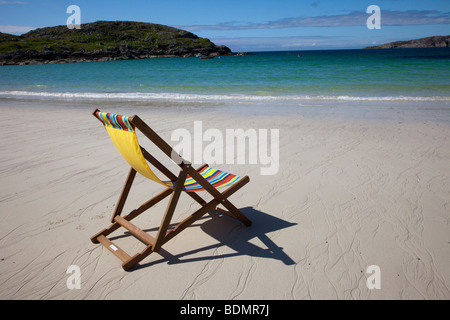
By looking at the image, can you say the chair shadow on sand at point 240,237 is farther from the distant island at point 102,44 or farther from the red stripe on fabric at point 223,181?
the distant island at point 102,44

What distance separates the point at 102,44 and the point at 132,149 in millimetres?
89578

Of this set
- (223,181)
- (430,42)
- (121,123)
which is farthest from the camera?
(430,42)

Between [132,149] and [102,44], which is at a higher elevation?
[102,44]

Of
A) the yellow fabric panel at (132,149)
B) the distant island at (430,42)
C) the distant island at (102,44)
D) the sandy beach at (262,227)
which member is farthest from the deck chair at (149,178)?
the distant island at (430,42)

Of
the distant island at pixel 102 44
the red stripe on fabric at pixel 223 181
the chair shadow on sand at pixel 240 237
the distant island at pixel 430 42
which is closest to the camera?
the chair shadow on sand at pixel 240 237

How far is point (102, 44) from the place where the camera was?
80375mm

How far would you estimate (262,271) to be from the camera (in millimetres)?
2652

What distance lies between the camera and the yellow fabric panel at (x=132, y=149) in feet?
8.30

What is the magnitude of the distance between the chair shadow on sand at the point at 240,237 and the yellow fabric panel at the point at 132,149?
2.58 feet

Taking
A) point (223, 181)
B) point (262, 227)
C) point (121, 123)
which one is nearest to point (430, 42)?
point (262, 227)

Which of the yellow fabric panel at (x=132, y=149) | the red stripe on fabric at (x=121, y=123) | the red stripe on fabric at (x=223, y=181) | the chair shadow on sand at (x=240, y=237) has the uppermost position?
the red stripe on fabric at (x=121, y=123)

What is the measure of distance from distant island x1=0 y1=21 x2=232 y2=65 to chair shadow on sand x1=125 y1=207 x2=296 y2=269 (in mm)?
71956

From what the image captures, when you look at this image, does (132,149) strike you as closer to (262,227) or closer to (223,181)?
(223,181)

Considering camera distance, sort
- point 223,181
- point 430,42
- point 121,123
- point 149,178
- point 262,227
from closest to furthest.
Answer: point 121,123 → point 149,178 → point 223,181 → point 262,227 → point 430,42
